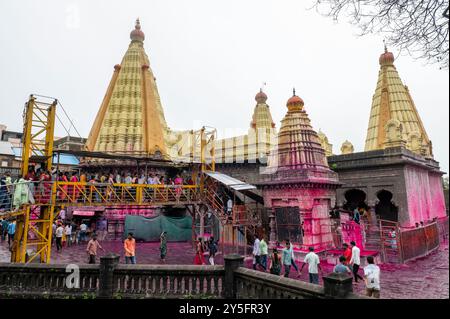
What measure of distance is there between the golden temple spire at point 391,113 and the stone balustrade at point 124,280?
878 inches

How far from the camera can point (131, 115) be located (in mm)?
26406

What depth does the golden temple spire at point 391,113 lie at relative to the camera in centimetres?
2514

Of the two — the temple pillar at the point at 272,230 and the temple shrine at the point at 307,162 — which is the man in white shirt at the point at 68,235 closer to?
the temple shrine at the point at 307,162

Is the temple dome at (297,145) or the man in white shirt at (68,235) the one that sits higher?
the temple dome at (297,145)

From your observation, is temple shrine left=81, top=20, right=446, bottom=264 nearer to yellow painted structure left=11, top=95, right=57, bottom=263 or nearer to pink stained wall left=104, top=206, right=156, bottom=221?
pink stained wall left=104, top=206, right=156, bottom=221

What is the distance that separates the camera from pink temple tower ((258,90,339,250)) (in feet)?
49.0

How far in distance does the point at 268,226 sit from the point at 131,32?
84.7 feet

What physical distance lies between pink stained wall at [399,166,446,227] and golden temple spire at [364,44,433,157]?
252 centimetres

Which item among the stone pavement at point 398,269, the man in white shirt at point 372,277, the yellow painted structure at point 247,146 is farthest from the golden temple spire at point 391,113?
the man in white shirt at point 372,277

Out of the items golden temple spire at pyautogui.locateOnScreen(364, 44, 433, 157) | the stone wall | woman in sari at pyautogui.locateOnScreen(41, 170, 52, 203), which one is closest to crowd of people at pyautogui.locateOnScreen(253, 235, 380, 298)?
woman in sari at pyautogui.locateOnScreen(41, 170, 52, 203)

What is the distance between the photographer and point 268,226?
17047mm

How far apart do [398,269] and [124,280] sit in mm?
10484

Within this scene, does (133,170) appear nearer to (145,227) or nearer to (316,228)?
(145,227)
